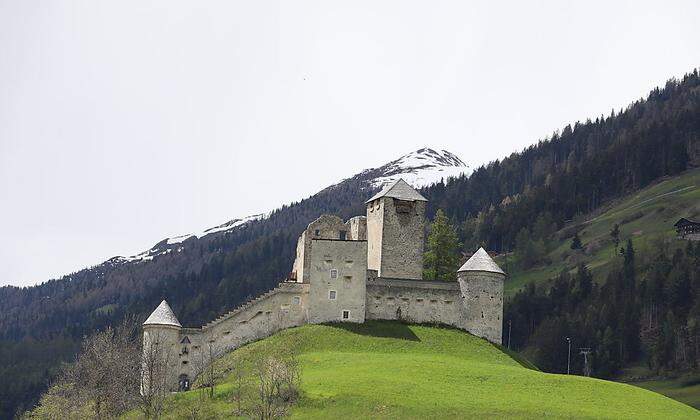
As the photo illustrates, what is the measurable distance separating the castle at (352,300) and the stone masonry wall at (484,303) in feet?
0.29

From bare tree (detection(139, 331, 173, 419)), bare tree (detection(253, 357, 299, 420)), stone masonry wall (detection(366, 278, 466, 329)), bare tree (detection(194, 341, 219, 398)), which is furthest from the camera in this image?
stone masonry wall (detection(366, 278, 466, 329))

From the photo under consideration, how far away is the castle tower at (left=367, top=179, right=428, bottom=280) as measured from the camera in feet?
307

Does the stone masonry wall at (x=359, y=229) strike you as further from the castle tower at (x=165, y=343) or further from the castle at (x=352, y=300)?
the castle tower at (x=165, y=343)

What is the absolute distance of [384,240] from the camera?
93.8 meters

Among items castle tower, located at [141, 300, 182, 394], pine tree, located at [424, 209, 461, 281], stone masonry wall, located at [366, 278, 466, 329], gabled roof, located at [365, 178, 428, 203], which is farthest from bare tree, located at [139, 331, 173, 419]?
pine tree, located at [424, 209, 461, 281]

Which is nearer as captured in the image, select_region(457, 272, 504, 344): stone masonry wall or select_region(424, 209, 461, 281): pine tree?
select_region(457, 272, 504, 344): stone masonry wall

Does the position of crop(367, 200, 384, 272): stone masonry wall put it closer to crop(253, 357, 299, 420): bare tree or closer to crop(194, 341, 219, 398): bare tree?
crop(194, 341, 219, 398): bare tree

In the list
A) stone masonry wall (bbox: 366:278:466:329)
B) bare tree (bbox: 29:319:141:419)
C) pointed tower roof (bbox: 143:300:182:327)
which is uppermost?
stone masonry wall (bbox: 366:278:466:329)

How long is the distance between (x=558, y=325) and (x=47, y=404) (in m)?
109

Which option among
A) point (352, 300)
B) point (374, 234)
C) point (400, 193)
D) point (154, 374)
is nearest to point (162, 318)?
point (154, 374)

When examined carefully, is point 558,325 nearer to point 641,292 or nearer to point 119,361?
point 641,292

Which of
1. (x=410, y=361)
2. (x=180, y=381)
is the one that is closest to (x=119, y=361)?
(x=180, y=381)

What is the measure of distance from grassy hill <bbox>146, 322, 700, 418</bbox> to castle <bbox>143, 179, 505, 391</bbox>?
1.80 metres

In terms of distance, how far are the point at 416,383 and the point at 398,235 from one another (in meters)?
26.1
